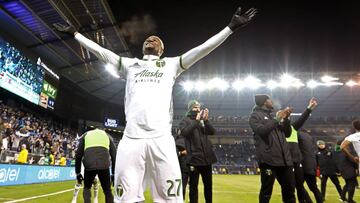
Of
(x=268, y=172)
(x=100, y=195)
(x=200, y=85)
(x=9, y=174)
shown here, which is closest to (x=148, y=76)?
(x=268, y=172)

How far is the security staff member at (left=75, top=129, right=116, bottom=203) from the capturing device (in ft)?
20.3

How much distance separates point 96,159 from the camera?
6242 millimetres

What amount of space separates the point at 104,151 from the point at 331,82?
3432 centimetres

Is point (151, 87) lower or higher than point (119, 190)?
higher

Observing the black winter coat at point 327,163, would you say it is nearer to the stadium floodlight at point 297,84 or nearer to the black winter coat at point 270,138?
the black winter coat at point 270,138

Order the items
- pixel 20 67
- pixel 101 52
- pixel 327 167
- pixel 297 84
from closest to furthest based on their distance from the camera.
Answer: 1. pixel 101 52
2. pixel 327 167
3. pixel 20 67
4. pixel 297 84

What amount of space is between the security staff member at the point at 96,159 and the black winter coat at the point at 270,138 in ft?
8.82

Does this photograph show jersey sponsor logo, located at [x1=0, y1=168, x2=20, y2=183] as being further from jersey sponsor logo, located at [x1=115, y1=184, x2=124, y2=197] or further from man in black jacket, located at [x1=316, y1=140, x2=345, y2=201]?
jersey sponsor logo, located at [x1=115, y1=184, x2=124, y2=197]

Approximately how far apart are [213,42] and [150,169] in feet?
4.43

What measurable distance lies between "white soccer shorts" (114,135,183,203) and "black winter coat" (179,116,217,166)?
3298 millimetres

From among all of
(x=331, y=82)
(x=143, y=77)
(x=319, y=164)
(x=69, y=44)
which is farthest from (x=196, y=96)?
(x=143, y=77)

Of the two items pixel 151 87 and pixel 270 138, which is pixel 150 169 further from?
pixel 270 138

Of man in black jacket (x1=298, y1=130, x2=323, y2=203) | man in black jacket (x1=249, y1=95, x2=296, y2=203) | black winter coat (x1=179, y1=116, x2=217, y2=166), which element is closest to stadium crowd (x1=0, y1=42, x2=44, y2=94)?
black winter coat (x1=179, y1=116, x2=217, y2=166)

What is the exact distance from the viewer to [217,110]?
51688 millimetres
